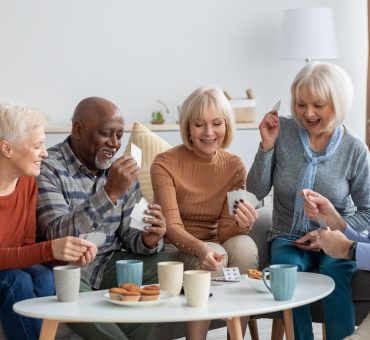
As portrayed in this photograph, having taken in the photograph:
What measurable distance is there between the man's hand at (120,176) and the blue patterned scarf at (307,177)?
0.71m

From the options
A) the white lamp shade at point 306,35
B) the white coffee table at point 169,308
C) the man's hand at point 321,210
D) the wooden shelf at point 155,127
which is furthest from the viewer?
the white lamp shade at point 306,35

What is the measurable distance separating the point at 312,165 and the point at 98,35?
2.76 metres

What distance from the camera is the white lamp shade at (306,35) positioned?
5680 mm

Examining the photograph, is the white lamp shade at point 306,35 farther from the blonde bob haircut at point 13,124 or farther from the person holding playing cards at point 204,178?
the blonde bob haircut at point 13,124

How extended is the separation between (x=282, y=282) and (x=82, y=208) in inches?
30.7

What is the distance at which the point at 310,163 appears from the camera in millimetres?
3252

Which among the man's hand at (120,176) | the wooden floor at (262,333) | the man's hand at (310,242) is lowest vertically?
the wooden floor at (262,333)

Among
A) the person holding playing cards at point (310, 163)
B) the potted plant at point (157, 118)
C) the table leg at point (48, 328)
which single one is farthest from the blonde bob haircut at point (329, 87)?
the potted plant at point (157, 118)

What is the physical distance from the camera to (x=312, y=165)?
128 inches

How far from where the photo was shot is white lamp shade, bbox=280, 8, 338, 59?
18.6ft

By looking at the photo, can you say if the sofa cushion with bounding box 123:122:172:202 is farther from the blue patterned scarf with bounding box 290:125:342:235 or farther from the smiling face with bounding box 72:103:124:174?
the blue patterned scarf with bounding box 290:125:342:235

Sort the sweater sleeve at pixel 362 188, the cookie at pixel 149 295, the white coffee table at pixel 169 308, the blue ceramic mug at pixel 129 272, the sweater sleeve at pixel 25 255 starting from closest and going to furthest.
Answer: the white coffee table at pixel 169 308 → the cookie at pixel 149 295 → the blue ceramic mug at pixel 129 272 → the sweater sleeve at pixel 25 255 → the sweater sleeve at pixel 362 188

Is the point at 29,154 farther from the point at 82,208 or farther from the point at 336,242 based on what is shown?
the point at 336,242

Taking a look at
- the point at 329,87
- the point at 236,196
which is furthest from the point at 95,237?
the point at 329,87
